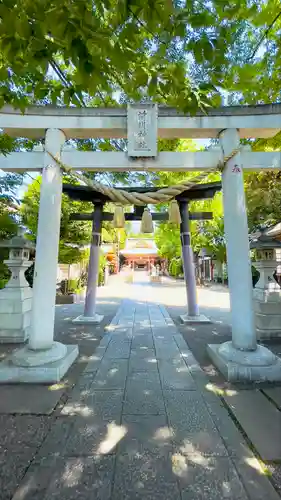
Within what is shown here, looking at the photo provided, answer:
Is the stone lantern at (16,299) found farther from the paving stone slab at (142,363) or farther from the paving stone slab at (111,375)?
the paving stone slab at (142,363)

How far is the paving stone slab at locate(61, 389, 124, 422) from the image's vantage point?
97.3 inches

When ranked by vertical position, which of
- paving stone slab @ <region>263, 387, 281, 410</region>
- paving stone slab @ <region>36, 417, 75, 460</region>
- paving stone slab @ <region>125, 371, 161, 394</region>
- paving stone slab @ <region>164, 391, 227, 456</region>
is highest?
paving stone slab @ <region>263, 387, 281, 410</region>

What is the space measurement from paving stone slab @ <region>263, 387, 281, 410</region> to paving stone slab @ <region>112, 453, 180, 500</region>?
147 centimetres

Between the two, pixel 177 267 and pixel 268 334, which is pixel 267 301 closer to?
pixel 268 334

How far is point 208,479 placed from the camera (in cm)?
171

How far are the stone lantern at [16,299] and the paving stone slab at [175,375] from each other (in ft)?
9.50

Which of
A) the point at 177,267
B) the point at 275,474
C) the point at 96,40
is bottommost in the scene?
the point at 275,474

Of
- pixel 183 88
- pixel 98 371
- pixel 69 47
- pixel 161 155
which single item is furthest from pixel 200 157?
pixel 98 371

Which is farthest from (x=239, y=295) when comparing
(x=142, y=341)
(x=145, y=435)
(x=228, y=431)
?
(x=142, y=341)

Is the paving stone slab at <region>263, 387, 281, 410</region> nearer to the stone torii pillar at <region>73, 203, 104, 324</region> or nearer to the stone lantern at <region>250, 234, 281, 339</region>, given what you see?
the stone lantern at <region>250, 234, 281, 339</region>

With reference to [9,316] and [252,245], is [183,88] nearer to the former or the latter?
[252,245]

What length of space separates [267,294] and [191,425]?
382 cm

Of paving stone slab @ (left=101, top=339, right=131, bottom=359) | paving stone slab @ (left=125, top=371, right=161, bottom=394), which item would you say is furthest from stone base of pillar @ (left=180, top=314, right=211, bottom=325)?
paving stone slab @ (left=125, top=371, right=161, bottom=394)

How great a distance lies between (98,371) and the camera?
353 centimetres
